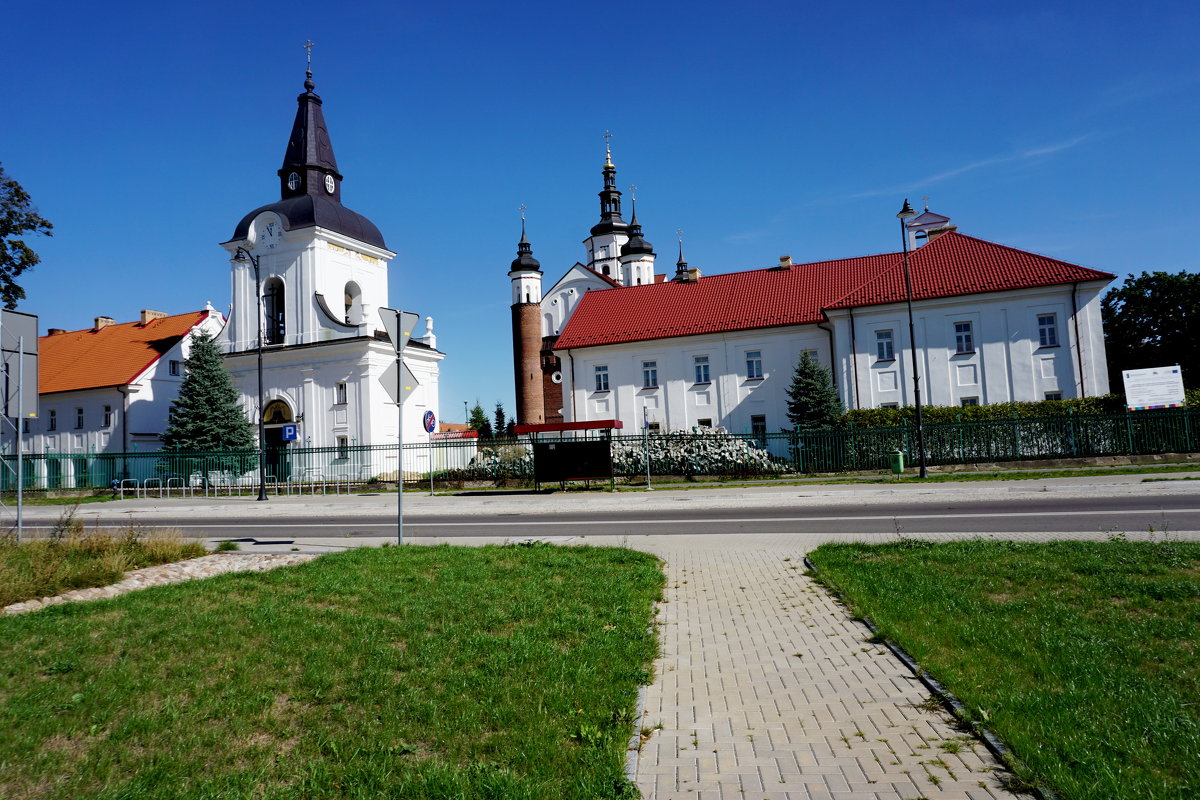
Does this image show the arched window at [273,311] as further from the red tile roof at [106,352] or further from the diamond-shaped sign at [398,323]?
the diamond-shaped sign at [398,323]

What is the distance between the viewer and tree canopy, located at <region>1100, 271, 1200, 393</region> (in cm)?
5106

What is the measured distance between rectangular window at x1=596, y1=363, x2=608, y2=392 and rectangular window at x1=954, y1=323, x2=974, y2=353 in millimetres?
19419

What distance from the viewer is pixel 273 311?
149 feet

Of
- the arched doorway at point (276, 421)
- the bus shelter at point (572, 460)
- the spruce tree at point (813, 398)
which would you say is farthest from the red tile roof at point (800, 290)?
the bus shelter at point (572, 460)

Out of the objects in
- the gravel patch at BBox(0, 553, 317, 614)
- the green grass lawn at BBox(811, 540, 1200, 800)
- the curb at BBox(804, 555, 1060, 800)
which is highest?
the gravel patch at BBox(0, 553, 317, 614)

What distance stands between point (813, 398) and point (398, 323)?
92.9 ft

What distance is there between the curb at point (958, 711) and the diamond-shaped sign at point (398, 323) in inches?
318

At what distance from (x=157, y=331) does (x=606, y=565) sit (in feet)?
167

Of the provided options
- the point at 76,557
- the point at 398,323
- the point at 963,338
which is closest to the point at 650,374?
the point at 963,338

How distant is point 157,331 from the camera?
50.3 m

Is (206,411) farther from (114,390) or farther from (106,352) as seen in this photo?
(106,352)

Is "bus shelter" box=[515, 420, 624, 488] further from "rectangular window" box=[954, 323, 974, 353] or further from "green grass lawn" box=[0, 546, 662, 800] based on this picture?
"rectangular window" box=[954, 323, 974, 353]

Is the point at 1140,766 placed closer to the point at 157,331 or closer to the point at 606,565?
the point at 606,565

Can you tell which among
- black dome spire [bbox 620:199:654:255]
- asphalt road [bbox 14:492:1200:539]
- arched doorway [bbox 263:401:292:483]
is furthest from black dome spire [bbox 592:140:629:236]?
asphalt road [bbox 14:492:1200:539]
